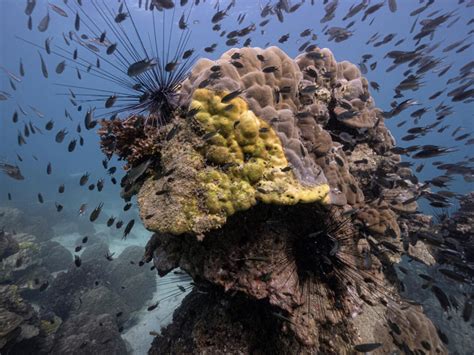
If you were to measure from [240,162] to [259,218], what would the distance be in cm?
87

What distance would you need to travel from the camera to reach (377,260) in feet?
15.6

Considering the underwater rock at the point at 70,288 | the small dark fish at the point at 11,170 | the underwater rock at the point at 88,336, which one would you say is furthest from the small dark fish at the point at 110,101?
the underwater rock at the point at 70,288

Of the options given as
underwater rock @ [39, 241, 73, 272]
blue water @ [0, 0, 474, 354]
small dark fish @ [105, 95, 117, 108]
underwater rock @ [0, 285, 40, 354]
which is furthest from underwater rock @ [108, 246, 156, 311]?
small dark fish @ [105, 95, 117, 108]

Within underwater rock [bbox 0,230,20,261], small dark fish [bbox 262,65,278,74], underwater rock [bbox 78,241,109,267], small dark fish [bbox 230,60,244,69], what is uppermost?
small dark fish [bbox 262,65,278,74]

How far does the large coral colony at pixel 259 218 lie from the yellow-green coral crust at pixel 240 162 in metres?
0.01

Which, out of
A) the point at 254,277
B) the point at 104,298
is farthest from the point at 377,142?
the point at 104,298

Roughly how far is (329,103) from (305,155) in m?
2.21

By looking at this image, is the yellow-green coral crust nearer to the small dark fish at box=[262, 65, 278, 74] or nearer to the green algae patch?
the green algae patch

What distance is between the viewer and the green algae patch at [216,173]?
320cm

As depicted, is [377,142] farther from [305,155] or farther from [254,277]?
[254,277]

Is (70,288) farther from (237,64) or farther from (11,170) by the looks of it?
(237,64)

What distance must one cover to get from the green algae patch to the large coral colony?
0.01 m

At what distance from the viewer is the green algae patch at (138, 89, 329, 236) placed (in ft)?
10.5

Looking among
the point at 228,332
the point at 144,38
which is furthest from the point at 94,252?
the point at 144,38
